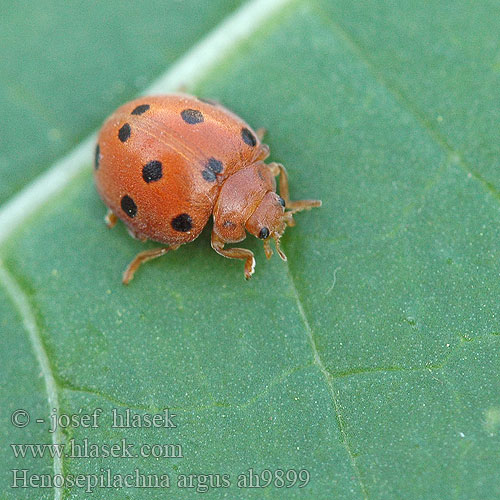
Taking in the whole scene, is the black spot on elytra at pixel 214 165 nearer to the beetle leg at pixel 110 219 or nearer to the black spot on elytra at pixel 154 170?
the black spot on elytra at pixel 154 170

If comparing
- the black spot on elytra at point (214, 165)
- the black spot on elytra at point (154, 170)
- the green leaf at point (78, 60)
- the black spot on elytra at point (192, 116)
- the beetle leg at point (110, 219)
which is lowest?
the beetle leg at point (110, 219)

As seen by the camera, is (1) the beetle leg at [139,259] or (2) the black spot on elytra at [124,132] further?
(1) the beetle leg at [139,259]

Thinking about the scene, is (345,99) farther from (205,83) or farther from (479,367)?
(479,367)

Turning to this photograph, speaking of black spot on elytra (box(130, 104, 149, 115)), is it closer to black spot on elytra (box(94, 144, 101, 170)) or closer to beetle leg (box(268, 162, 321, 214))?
black spot on elytra (box(94, 144, 101, 170))

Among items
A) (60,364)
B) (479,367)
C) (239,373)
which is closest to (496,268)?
(479,367)

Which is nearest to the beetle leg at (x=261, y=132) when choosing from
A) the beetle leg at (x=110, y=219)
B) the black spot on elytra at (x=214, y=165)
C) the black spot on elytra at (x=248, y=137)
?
the black spot on elytra at (x=248, y=137)

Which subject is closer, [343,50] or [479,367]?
[479,367]
